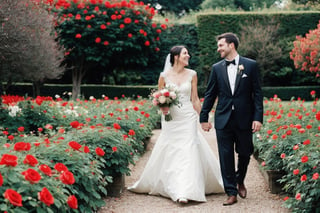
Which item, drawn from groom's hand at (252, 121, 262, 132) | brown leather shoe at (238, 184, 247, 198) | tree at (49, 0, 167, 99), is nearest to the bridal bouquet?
groom's hand at (252, 121, 262, 132)

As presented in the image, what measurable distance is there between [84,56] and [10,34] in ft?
34.1

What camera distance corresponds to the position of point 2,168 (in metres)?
3.05

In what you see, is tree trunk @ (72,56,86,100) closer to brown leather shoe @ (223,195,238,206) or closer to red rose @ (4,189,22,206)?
brown leather shoe @ (223,195,238,206)

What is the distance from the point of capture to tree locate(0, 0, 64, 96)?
739 centimetres

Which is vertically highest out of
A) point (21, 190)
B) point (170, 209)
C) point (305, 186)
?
point (21, 190)

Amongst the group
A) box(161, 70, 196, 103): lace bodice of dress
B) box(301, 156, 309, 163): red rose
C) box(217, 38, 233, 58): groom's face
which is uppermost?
box(217, 38, 233, 58): groom's face

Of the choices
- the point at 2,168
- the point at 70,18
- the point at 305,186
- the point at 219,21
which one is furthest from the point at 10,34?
the point at 219,21

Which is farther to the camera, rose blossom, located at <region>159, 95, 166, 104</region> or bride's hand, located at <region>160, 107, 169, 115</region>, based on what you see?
bride's hand, located at <region>160, 107, 169, 115</region>

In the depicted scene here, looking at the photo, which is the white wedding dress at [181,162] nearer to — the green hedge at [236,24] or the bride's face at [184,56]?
the bride's face at [184,56]

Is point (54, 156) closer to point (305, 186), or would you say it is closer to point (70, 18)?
point (305, 186)

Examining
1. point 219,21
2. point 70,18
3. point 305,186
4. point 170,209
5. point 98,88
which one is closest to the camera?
point 305,186

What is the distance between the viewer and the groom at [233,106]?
4906 millimetres

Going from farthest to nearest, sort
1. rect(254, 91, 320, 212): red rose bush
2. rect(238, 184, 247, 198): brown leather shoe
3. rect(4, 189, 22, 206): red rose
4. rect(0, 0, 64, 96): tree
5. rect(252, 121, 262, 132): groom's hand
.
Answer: rect(0, 0, 64, 96): tree, rect(238, 184, 247, 198): brown leather shoe, rect(252, 121, 262, 132): groom's hand, rect(254, 91, 320, 212): red rose bush, rect(4, 189, 22, 206): red rose

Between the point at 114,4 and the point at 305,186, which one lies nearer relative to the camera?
the point at 305,186
